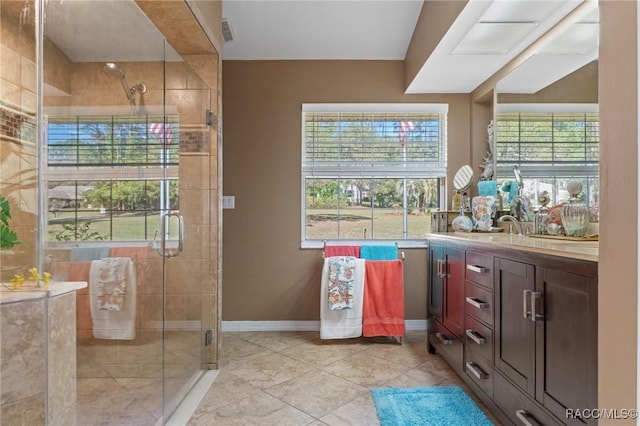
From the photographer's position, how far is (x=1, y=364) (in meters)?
0.97

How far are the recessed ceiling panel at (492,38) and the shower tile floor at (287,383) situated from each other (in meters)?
2.13

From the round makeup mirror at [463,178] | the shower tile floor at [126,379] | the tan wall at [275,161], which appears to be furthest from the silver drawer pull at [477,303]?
the shower tile floor at [126,379]

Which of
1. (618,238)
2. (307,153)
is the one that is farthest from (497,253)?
A: (307,153)

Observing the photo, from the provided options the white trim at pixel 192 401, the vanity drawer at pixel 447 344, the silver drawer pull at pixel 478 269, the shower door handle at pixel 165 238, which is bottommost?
the white trim at pixel 192 401

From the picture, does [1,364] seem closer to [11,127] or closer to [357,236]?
[11,127]

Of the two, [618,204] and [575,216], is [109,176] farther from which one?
[575,216]

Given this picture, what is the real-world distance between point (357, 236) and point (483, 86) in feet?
5.45

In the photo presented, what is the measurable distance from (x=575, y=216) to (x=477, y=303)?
65 cm

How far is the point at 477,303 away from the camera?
1817 mm

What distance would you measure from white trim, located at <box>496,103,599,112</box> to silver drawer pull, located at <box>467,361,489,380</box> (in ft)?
4.69

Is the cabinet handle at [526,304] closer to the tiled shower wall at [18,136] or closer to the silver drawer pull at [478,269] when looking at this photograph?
the silver drawer pull at [478,269]

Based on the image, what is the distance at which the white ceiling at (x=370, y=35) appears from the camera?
1710 mm

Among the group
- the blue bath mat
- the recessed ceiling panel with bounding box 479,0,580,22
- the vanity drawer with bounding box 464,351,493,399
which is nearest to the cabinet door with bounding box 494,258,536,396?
the vanity drawer with bounding box 464,351,493,399

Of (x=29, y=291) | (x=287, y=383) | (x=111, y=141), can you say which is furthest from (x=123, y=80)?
(x=287, y=383)
